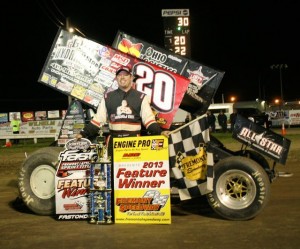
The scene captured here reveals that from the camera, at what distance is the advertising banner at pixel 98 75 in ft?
22.4

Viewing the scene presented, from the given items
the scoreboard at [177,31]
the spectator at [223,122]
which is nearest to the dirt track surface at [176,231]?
the scoreboard at [177,31]

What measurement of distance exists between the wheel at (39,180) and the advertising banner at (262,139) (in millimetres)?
2502

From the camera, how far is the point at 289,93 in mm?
93000

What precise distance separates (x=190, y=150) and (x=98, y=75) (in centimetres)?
192

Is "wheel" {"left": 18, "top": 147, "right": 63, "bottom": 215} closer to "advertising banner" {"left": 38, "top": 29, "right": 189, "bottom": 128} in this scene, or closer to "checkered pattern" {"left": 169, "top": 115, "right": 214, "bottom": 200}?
"advertising banner" {"left": 38, "top": 29, "right": 189, "bottom": 128}

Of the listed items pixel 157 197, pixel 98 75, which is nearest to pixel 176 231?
pixel 157 197

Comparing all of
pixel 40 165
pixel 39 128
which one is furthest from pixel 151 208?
pixel 39 128

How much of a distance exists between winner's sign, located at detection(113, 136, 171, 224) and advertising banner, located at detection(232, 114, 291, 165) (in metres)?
1.08

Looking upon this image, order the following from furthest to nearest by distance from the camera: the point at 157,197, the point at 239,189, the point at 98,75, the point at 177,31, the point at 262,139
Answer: the point at 177,31 → the point at 98,75 → the point at 262,139 → the point at 239,189 → the point at 157,197

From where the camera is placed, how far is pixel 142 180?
241 inches

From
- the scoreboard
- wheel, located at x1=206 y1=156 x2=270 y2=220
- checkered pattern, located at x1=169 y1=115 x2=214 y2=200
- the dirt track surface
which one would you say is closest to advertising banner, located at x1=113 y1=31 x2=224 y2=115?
checkered pattern, located at x1=169 y1=115 x2=214 y2=200

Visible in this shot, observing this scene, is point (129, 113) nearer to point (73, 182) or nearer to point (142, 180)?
point (142, 180)

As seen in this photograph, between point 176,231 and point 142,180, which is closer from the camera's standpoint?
point 176,231

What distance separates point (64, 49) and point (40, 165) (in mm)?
1725
